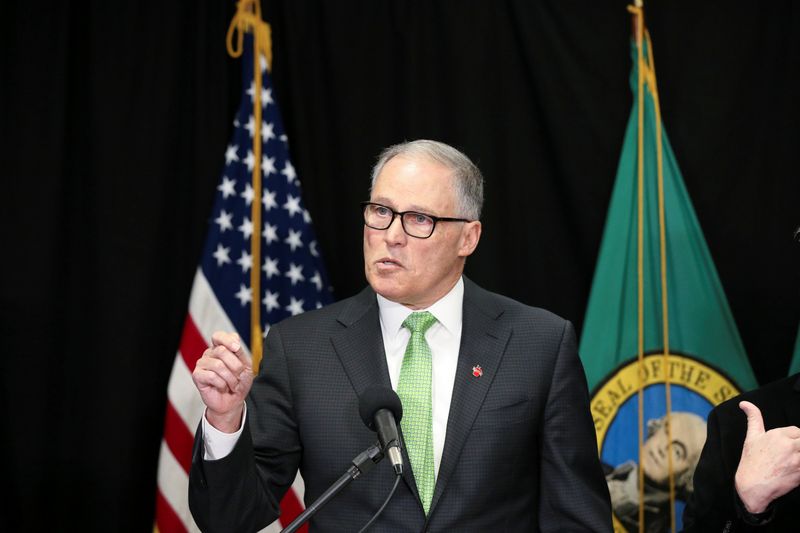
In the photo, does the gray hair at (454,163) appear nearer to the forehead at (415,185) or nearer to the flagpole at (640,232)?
the forehead at (415,185)

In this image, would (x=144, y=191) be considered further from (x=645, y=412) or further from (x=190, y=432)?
(x=645, y=412)

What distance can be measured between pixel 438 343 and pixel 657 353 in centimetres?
157

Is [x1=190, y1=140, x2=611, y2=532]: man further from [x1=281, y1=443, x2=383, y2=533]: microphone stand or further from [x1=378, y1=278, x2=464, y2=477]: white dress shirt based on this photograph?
[x1=281, y1=443, x2=383, y2=533]: microphone stand

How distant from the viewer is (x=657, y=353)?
12.3 ft

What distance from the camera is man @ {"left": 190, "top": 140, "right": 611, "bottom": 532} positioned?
2312 millimetres

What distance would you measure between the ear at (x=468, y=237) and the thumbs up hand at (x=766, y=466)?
0.88m

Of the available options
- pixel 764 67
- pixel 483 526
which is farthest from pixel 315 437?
pixel 764 67

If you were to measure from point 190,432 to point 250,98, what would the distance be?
1.36m

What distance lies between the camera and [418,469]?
2334mm

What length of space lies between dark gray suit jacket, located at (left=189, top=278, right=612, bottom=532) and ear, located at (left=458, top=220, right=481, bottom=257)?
19 cm

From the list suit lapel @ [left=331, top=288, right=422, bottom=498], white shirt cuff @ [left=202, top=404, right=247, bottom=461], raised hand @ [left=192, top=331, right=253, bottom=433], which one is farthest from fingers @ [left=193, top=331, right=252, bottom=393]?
suit lapel @ [left=331, top=288, right=422, bottom=498]

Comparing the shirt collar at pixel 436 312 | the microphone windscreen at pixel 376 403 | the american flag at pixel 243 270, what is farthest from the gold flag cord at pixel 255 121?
the microphone windscreen at pixel 376 403

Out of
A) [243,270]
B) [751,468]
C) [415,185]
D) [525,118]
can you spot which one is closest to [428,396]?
[415,185]

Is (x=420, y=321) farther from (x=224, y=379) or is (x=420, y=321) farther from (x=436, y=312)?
(x=224, y=379)
